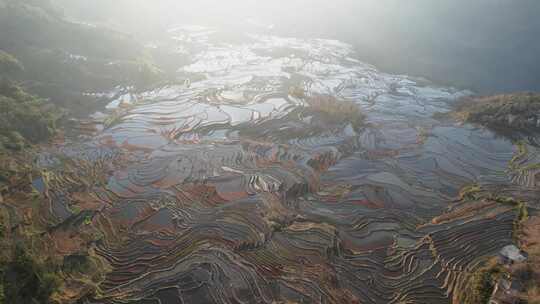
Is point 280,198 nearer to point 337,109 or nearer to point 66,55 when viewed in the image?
point 337,109

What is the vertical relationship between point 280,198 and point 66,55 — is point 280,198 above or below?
below

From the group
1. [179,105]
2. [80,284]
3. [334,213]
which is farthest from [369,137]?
[80,284]

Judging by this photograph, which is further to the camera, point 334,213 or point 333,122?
point 333,122

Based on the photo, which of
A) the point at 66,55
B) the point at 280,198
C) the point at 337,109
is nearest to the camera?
the point at 280,198

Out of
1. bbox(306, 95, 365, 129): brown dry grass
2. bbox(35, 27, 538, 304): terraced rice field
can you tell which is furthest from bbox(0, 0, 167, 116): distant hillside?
bbox(306, 95, 365, 129): brown dry grass

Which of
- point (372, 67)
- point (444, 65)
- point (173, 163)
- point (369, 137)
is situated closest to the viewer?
point (173, 163)

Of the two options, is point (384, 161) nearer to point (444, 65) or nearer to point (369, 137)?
point (369, 137)

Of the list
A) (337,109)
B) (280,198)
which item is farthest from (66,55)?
(280,198)

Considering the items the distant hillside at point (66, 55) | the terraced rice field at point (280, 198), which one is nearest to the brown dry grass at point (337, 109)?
the terraced rice field at point (280, 198)

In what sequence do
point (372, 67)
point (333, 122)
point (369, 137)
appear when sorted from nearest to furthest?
point (369, 137), point (333, 122), point (372, 67)

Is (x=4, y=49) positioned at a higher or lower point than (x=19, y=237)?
higher
